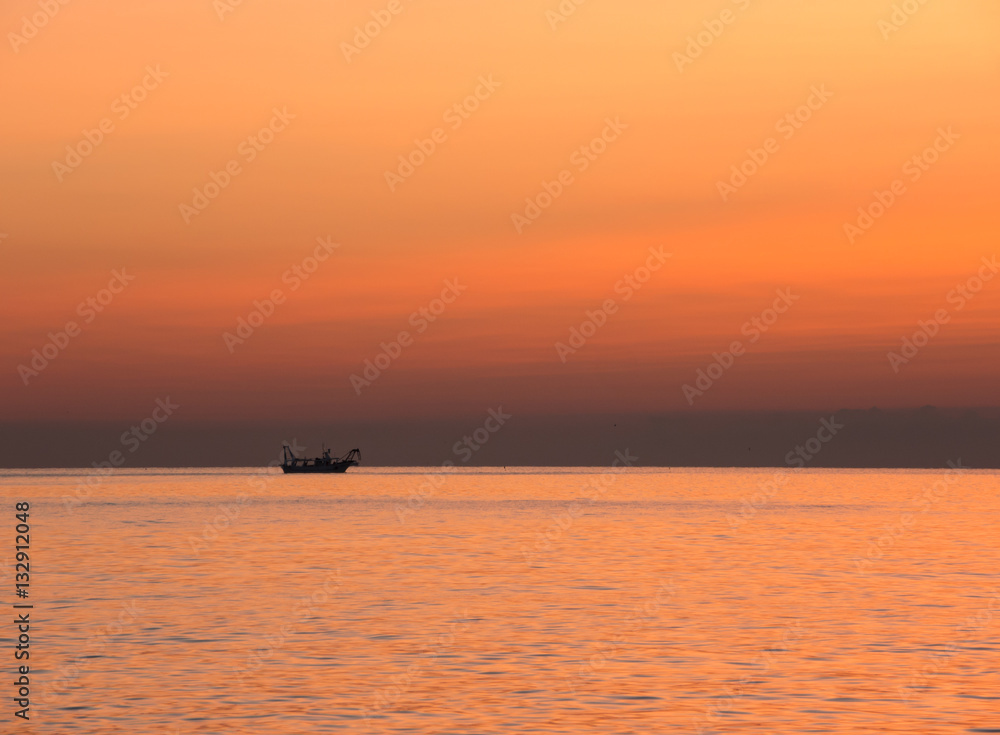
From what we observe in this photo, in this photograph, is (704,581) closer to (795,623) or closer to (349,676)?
(795,623)

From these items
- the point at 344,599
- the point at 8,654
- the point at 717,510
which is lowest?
the point at 8,654

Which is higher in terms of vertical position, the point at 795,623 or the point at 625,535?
the point at 625,535

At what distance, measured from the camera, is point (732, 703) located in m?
35.3

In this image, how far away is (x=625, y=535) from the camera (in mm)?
112188

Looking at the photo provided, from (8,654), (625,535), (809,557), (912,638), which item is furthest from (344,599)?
(625,535)

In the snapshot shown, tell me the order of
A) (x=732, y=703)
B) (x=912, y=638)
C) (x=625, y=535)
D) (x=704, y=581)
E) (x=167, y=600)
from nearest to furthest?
1. (x=732, y=703)
2. (x=912, y=638)
3. (x=167, y=600)
4. (x=704, y=581)
5. (x=625, y=535)

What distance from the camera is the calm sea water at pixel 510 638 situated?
112 ft

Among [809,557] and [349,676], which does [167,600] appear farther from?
[809,557]

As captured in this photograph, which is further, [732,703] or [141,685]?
[141,685]

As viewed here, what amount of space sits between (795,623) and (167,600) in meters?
27.7

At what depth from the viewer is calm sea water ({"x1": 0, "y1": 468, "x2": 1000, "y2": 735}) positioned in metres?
34.0

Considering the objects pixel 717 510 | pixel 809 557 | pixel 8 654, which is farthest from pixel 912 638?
pixel 717 510

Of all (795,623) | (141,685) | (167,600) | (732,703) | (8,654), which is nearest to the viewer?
(732,703)

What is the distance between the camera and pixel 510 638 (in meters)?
46.6
